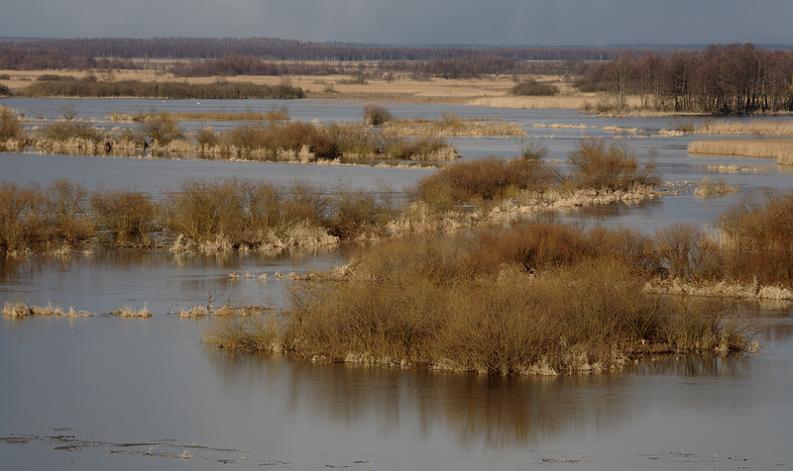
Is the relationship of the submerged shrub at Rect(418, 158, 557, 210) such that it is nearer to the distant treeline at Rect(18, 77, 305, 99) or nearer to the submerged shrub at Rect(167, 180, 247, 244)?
the submerged shrub at Rect(167, 180, 247, 244)

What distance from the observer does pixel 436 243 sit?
2350 cm

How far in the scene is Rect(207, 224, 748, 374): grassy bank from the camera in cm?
1864

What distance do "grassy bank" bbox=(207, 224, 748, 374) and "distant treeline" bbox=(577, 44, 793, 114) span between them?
88.0 metres

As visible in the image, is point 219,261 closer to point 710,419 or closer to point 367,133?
point 710,419

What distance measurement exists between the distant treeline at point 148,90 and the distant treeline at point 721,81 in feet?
122

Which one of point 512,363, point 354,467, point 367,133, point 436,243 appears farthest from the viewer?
point 367,133

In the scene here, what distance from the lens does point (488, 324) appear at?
18391mm

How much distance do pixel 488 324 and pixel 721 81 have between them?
91.9m

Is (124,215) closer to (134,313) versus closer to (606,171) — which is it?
(134,313)

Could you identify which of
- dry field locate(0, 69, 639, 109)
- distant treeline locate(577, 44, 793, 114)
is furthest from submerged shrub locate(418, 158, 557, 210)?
dry field locate(0, 69, 639, 109)

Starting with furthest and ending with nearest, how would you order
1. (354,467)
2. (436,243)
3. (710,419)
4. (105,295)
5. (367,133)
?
(367,133) < (105,295) < (436,243) < (710,419) < (354,467)

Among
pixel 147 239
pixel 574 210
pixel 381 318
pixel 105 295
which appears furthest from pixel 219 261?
pixel 574 210

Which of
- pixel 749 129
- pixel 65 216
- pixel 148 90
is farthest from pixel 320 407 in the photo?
pixel 148 90

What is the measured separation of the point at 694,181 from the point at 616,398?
33.3 m
